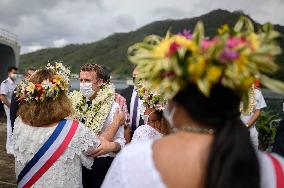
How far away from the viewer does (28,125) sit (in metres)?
2.97

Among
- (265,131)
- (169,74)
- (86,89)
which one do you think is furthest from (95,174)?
(265,131)

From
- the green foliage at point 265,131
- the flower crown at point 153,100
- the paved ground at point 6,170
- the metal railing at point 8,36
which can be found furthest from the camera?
the metal railing at point 8,36

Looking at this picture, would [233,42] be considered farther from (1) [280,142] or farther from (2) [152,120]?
(2) [152,120]

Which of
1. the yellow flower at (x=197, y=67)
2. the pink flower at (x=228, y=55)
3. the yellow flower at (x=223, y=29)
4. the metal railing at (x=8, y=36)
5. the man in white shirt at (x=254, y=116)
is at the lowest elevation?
the man in white shirt at (x=254, y=116)

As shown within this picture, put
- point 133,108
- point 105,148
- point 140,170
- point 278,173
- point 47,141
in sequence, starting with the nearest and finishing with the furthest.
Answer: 1. point 140,170
2. point 278,173
3. point 47,141
4. point 105,148
5. point 133,108

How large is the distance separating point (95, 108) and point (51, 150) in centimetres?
120

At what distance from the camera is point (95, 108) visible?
13.4 feet

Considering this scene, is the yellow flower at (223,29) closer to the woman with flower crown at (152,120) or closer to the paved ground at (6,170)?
the woman with flower crown at (152,120)

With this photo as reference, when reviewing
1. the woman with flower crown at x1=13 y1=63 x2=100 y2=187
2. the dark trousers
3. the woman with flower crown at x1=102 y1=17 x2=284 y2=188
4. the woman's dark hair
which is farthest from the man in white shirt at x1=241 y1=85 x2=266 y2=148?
the woman's dark hair

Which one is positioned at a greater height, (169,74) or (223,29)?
(223,29)

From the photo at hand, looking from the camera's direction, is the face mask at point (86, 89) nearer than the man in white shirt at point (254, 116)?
Yes

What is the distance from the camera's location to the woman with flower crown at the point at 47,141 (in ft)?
9.54

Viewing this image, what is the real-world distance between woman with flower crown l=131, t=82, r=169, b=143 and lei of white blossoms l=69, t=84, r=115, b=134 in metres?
0.39

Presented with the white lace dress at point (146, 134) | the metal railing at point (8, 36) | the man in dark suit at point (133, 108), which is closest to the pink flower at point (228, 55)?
the white lace dress at point (146, 134)
